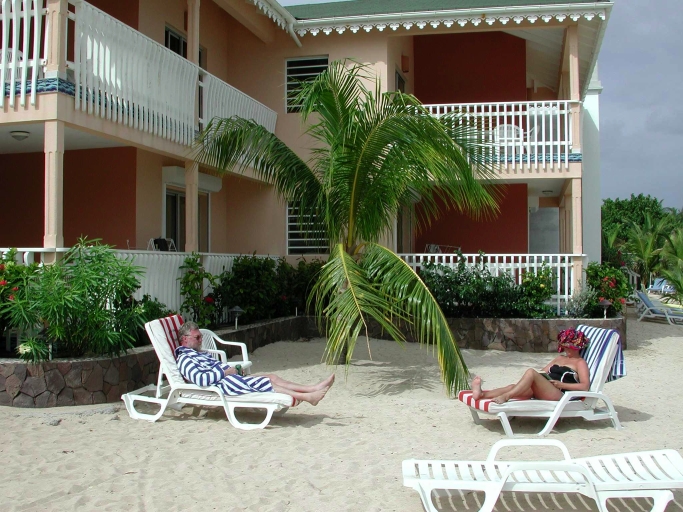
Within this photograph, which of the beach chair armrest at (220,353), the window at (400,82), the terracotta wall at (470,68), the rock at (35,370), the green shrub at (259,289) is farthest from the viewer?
the terracotta wall at (470,68)

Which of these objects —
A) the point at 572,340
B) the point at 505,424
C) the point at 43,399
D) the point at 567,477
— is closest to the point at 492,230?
the point at 572,340

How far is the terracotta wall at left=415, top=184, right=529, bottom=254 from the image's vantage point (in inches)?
709

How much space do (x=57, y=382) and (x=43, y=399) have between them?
226 mm

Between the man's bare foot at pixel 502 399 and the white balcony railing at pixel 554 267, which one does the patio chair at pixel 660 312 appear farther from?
Result: the man's bare foot at pixel 502 399

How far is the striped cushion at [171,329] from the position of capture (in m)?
7.77

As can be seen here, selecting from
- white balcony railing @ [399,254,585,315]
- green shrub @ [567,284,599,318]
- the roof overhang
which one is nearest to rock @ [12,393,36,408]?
white balcony railing @ [399,254,585,315]

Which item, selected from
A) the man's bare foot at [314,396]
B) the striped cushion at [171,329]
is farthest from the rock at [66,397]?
the man's bare foot at [314,396]

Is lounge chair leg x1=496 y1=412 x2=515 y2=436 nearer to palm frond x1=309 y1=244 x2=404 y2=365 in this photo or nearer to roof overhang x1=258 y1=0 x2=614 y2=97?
palm frond x1=309 y1=244 x2=404 y2=365

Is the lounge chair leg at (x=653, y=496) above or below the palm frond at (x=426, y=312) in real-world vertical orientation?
below

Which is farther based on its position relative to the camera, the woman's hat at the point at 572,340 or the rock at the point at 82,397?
the rock at the point at 82,397

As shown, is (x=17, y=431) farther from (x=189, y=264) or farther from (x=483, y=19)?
(x=483, y=19)

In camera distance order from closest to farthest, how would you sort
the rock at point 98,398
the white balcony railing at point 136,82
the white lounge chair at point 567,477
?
1. the white lounge chair at point 567,477
2. the rock at point 98,398
3. the white balcony railing at point 136,82

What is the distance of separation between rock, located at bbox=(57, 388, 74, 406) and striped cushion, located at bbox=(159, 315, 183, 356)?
1.17 metres

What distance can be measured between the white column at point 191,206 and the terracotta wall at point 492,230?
8.17m
